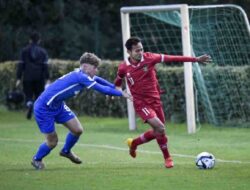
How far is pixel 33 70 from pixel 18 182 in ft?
39.4

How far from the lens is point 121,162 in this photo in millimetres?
15969

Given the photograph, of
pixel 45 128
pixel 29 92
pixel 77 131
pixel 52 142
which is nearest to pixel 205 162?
pixel 77 131

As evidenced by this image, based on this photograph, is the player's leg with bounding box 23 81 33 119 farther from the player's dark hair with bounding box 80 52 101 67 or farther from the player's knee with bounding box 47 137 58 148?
the player's dark hair with bounding box 80 52 101 67

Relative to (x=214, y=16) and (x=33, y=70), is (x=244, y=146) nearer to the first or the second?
(x=214, y=16)

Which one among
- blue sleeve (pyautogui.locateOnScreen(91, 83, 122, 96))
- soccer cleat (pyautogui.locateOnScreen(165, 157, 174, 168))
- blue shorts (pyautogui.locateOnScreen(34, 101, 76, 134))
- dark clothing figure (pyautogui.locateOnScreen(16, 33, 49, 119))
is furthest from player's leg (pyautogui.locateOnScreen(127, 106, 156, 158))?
dark clothing figure (pyautogui.locateOnScreen(16, 33, 49, 119))

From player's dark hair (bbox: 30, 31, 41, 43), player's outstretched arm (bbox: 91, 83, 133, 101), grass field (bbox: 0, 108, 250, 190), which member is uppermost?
player's dark hair (bbox: 30, 31, 41, 43)

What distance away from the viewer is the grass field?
42.0 feet

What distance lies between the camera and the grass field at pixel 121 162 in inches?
504

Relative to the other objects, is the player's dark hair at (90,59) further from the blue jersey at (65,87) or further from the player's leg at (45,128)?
the player's leg at (45,128)

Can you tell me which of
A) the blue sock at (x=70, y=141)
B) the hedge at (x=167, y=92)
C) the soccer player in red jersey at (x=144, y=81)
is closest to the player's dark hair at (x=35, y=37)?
the hedge at (x=167, y=92)

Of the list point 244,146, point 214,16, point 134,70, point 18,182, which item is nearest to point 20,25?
point 214,16

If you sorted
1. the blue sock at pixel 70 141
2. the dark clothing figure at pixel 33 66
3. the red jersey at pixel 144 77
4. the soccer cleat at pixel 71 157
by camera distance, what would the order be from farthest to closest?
1. the dark clothing figure at pixel 33 66
2. the red jersey at pixel 144 77
3. the soccer cleat at pixel 71 157
4. the blue sock at pixel 70 141

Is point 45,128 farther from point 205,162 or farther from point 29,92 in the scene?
point 29,92

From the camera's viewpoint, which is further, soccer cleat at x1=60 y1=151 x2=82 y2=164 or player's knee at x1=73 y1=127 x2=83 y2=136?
soccer cleat at x1=60 y1=151 x2=82 y2=164
